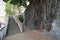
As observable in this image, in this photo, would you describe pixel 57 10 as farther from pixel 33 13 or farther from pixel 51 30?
pixel 33 13

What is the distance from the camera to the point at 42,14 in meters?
12.8

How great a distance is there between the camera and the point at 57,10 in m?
10.7

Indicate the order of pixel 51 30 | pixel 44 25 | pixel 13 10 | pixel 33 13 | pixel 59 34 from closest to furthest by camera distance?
pixel 59 34
pixel 51 30
pixel 44 25
pixel 33 13
pixel 13 10

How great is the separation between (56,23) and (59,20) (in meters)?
0.37

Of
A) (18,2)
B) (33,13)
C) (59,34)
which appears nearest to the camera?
(59,34)

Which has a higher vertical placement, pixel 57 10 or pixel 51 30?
pixel 57 10

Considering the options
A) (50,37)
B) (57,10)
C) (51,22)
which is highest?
(57,10)

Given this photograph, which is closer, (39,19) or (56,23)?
(56,23)

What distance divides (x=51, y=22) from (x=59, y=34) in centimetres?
133

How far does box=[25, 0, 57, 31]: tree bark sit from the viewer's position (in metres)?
11.3

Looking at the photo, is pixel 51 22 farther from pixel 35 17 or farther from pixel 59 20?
pixel 35 17

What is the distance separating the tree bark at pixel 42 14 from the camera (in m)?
11.3

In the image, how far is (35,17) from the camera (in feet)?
46.6

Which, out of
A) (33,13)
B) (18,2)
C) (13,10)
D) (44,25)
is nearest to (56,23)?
(44,25)
